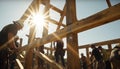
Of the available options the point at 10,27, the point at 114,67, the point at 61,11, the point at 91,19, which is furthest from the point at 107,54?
the point at 91,19

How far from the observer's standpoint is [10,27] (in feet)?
12.3

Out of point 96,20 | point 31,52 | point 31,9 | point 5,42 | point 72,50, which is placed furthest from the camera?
point 31,9

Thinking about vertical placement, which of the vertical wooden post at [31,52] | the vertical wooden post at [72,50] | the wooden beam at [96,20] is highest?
the wooden beam at [96,20]

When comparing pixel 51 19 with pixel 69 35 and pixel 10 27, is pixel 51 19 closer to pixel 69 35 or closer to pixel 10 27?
pixel 10 27

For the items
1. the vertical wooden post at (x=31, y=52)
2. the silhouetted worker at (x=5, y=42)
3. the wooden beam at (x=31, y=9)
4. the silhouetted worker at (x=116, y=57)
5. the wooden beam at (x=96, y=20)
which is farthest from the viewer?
the silhouetted worker at (x=116, y=57)

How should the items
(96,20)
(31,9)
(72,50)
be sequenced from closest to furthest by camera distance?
(96,20) < (72,50) < (31,9)

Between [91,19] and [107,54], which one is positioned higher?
[91,19]

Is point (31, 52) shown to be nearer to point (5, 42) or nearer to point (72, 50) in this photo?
point (5, 42)

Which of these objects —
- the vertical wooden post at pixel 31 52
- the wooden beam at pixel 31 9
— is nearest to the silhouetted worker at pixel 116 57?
the vertical wooden post at pixel 31 52

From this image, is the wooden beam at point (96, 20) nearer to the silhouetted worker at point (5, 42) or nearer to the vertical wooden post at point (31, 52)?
the silhouetted worker at point (5, 42)

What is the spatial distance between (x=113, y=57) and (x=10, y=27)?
3728 mm

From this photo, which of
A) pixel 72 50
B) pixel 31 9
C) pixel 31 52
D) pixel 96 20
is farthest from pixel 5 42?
pixel 96 20

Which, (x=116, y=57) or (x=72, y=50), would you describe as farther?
(x=116, y=57)

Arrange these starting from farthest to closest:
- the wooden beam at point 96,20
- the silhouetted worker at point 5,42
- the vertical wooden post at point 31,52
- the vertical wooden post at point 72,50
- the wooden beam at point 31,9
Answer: the wooden beam at point 31,9 < the vertical wooden post at point 31,52 < the silhouetted worker at point 5,42 < the vertical wooden post at point 72,50 < the wooden beam at point 96,20
